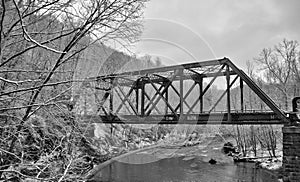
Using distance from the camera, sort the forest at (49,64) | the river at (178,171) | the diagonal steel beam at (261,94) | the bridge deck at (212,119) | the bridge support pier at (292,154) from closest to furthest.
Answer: the forest at (49,64) < the bridge support pier at (292,154) < the diagonal steel beam at (261,94) < the bridge deck at (212,119) < the river at (178,171)

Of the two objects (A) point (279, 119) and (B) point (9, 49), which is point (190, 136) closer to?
(A) point (279, 119)

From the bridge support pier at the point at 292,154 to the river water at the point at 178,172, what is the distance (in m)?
3.29

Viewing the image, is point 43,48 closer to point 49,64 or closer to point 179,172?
point 49,64

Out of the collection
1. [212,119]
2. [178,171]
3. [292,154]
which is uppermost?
[212,119]

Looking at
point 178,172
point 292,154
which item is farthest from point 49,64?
point 178,172

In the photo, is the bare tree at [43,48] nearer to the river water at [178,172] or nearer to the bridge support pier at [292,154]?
the bridge support pier at [292,154]

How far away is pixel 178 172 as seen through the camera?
611 inches

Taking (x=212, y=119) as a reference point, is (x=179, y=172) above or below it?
below

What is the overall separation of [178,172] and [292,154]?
6.57 m

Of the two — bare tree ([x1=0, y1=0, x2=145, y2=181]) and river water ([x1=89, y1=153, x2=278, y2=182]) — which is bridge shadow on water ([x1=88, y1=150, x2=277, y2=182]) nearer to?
river water ([x1=89, y1=153, x2=278, y2=182])

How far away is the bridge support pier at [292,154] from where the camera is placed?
1054 centimetres

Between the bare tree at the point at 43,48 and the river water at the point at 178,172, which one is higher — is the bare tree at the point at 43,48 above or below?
above

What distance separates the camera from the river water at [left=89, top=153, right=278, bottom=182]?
13.9 metres

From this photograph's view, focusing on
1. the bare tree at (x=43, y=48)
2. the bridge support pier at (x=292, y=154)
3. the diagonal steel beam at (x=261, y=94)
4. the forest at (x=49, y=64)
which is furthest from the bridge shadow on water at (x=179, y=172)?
the bare tree at (x=43, y=48)
